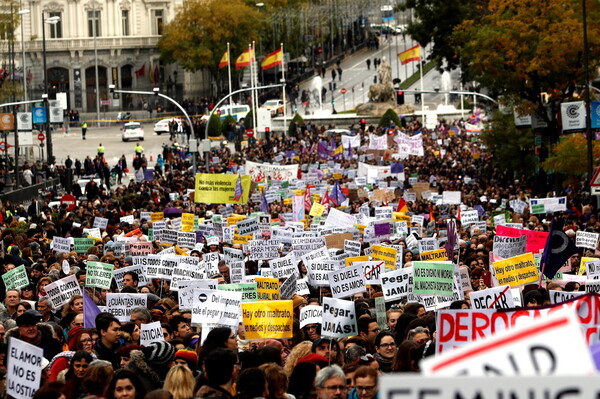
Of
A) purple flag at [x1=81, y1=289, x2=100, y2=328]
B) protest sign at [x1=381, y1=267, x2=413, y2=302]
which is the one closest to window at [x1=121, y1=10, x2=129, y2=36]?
protest sign at [x1=381, y1=267, x2=413, y2=302]

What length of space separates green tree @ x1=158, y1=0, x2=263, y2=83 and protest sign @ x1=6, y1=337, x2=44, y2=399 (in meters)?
91.5

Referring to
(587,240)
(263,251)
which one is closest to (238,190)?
(263,251)

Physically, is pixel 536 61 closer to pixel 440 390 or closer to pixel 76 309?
pixel 76 309

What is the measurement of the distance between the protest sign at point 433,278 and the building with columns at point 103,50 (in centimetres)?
9747

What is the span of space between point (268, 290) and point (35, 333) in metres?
3.83

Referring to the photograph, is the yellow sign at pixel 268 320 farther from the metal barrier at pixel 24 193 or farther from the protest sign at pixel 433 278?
the metal barrier at pixel 24 193

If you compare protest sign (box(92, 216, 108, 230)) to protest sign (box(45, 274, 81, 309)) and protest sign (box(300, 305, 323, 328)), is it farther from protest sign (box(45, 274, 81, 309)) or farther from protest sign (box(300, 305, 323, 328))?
protest sign (box(300, 305, 323, 328))

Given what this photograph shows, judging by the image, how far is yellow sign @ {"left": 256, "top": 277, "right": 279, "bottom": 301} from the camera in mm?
15109

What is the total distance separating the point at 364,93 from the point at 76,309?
89.9 metres

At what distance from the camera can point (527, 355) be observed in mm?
4703

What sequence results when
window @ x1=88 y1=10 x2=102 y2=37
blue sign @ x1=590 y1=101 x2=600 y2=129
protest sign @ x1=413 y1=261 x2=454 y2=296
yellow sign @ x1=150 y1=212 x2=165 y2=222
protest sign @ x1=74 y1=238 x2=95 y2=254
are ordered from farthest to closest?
window @ x1=88 y1=10 x2=102 y2=37
blue sign @ x1=590 y1=101 x2=600 y2=129
yellow sign @ x1=150 y1=212 x2=165 y2=222
protest sign @ x1=74 y1=238 x2=95 y2=254
protest sign @ x1=413 y1=261 x2=454 y2=296

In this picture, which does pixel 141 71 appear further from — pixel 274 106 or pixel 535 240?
pixel 535 240

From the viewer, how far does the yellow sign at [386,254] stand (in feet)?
61.2

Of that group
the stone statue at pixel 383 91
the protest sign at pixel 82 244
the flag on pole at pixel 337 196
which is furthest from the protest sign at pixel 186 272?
the stone statue at pixel 383 91
